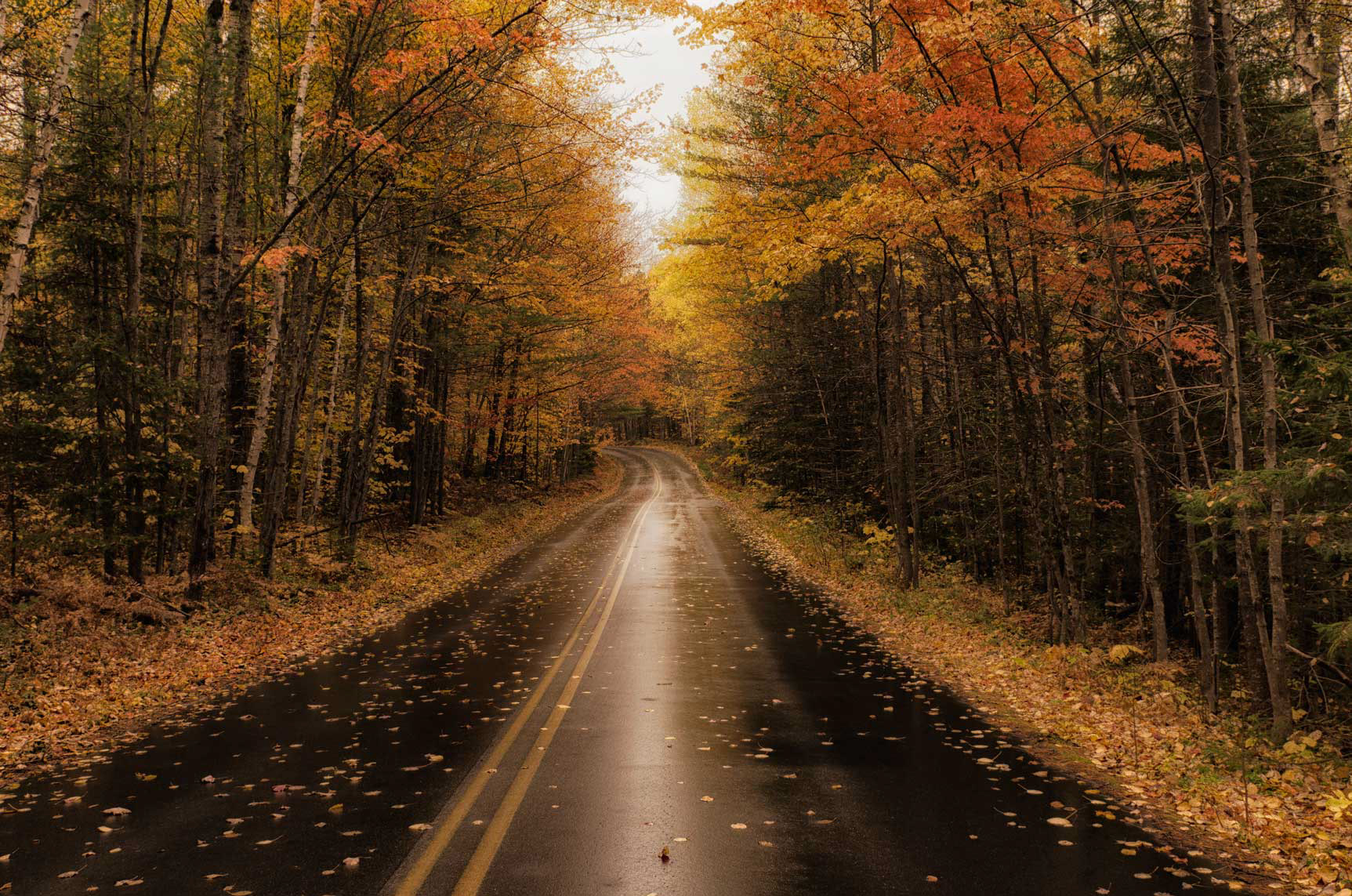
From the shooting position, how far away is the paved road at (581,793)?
4.63m

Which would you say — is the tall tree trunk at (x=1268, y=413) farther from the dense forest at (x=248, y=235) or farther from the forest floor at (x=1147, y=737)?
the dense forest at (x=248, y=235)

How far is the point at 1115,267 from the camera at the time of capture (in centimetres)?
954

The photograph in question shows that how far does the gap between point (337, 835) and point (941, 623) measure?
1070cm

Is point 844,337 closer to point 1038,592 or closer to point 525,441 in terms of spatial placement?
point 1038,592

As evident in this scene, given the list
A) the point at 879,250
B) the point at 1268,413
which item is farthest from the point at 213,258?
the point at 1268,413

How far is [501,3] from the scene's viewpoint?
1337 cm

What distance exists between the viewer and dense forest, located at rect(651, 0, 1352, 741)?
285 inches

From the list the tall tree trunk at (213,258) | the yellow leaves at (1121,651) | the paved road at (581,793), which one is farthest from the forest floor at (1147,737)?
the tall tree trunk at (213,258)

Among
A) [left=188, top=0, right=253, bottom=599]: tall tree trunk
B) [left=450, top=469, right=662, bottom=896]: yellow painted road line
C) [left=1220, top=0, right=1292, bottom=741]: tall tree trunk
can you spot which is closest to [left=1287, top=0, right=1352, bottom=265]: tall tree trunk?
[left=1220, top=0, right=1292, bottom=741]: tall tree trunk

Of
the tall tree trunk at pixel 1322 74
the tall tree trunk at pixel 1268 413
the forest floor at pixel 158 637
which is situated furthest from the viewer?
the tall tree trunk at pixel 1322 74

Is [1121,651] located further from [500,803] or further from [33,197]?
[33,197]

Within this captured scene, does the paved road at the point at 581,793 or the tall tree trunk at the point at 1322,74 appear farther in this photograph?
the tall tree trunk at the point at 1322,74

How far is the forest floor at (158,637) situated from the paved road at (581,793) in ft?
2.35

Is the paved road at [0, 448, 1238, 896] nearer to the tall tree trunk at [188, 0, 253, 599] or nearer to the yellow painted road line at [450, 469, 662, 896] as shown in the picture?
the yellow painted road line at [450, 469, 662, 896]
